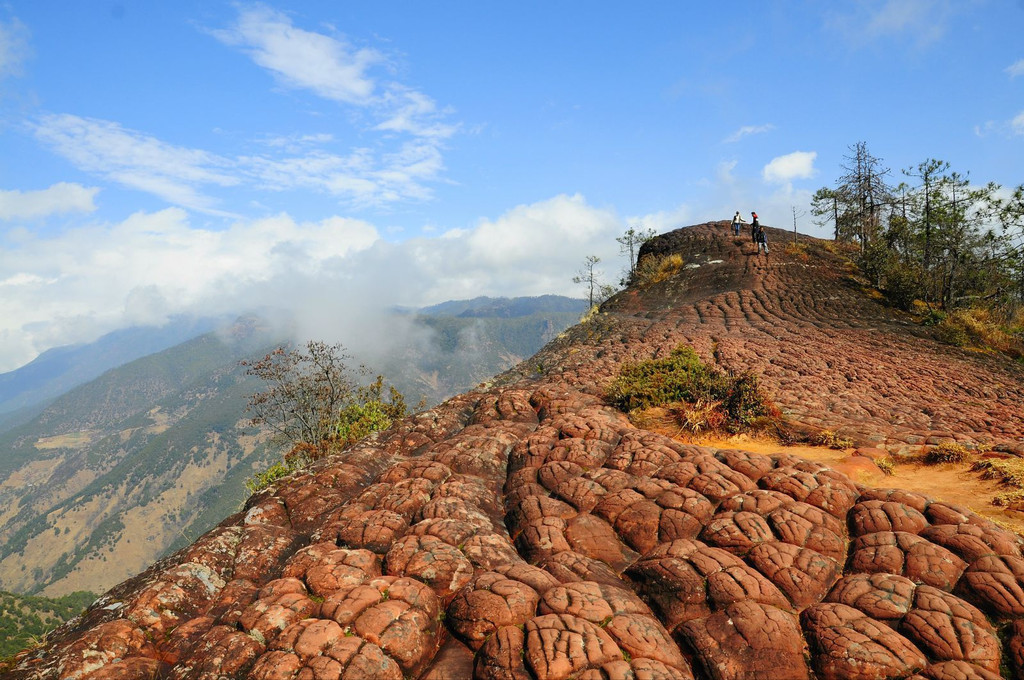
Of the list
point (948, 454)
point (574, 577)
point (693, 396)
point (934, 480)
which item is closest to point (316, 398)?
point (693, 396)

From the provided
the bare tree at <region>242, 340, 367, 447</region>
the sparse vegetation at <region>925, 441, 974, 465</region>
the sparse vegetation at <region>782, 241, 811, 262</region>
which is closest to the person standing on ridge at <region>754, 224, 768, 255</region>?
the sparse vegetation at <region>782, 241, 811, 262</region>

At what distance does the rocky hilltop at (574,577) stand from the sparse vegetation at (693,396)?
2706 mm

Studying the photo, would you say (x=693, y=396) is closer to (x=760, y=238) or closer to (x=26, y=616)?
(x=760, y=238)

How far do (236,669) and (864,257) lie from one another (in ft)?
Answer: 106

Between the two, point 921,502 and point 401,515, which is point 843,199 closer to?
point 921,502

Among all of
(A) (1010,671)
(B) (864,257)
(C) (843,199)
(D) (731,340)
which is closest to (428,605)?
(A) (1010,671)

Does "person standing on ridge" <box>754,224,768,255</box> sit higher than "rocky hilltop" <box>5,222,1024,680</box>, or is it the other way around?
"person standing on ridge" <box>754,224,768,255</box>

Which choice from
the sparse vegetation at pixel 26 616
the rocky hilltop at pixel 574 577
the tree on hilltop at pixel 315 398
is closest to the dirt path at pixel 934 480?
the rocky hilltop at pixel 574 577

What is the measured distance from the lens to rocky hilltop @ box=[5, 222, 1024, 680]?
16.6ft

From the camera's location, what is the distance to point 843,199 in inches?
1583

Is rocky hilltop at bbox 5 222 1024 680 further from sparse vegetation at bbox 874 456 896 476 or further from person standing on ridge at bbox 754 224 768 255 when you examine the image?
person standing on ridge at bbox 754 224 768 255

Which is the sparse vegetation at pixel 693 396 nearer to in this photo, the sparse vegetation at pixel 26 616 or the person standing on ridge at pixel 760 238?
the person standing on ridge at pixel 760 238

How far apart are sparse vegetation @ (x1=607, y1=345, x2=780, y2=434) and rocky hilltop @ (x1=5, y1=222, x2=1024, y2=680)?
2.71 m

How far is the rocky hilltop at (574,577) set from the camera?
505 centimetres
